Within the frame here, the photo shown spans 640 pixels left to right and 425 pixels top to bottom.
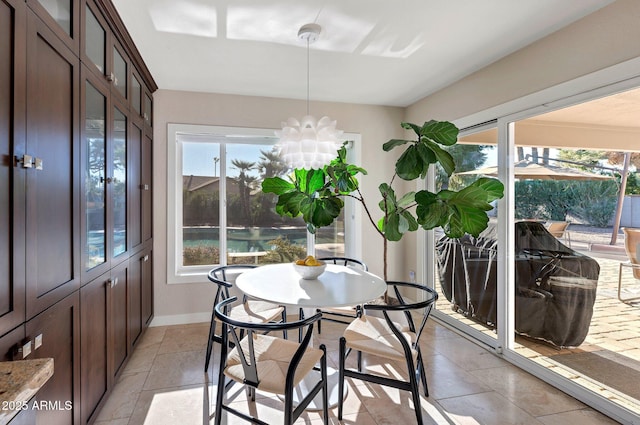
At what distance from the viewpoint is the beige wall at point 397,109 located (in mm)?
2023

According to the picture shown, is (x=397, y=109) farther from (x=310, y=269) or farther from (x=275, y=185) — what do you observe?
(x=310, y=269)

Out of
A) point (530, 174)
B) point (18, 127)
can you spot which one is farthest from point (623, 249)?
point (18, 127)

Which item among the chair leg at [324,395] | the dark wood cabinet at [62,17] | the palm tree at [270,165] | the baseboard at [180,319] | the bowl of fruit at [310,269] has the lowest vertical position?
the baseboard at [180,319]

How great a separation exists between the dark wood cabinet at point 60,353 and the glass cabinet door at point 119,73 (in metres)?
1.45

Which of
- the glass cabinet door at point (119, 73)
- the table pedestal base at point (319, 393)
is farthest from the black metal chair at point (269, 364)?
the glass cabinet door at point (119, 73)

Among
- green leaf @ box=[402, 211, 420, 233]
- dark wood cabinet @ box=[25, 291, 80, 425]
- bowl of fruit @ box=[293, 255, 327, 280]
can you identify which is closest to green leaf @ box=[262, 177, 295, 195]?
bowl of fruit @ box=[293, 255, 327, 280]

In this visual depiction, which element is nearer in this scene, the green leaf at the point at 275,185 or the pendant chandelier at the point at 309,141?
the pendant chandelier at the point at 309,141

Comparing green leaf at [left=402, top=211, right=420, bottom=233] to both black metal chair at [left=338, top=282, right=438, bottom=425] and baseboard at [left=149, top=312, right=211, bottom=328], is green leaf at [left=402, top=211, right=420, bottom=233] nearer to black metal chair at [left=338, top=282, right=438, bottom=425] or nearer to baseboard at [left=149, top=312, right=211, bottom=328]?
black metal chair at [left=338, top=282, right=438, bottom=425]

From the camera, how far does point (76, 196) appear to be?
159 cm

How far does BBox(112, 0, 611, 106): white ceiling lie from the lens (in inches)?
81.0

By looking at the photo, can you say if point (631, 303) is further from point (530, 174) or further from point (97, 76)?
point (97, 76)

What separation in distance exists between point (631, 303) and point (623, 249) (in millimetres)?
→ 328

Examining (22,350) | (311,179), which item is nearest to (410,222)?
(311,179)

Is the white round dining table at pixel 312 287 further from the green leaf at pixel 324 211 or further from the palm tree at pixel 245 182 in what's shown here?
the palm tree at pixel 245 182
